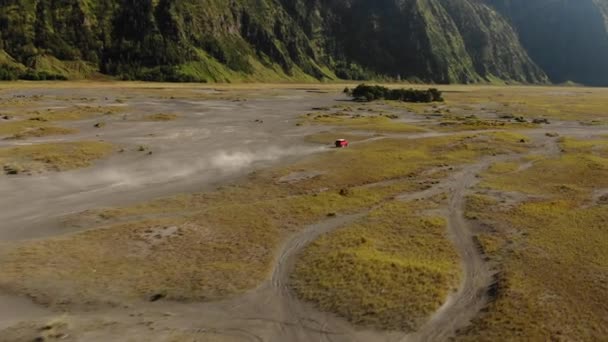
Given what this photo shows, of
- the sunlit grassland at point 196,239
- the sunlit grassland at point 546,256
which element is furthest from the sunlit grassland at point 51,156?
the sunlit grassland at point 546,256

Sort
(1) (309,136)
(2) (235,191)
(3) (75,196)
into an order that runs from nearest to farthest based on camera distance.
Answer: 1. (3) (75,196)
2. (2) (235,191)
3. (1) (309,136)

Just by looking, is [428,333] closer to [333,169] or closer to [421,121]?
[333,169]

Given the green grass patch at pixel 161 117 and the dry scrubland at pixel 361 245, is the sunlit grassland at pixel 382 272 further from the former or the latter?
the green grass patch at pixel 161 117

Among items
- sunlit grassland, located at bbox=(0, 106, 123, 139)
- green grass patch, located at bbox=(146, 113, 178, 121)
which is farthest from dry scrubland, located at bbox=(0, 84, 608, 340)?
green grass patch, located at bbox=(146, 113, 178, 121)

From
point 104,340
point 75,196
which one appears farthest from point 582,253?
point 75,196

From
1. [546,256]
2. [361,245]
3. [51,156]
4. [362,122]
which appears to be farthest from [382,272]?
[362,122]

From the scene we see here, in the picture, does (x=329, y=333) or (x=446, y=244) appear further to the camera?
(x=446, y=244)

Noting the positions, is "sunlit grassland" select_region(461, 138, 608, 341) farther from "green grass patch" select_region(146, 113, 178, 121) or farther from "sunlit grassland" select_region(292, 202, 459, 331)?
"green grass patch" select_region(146, 113, 178, 121)
